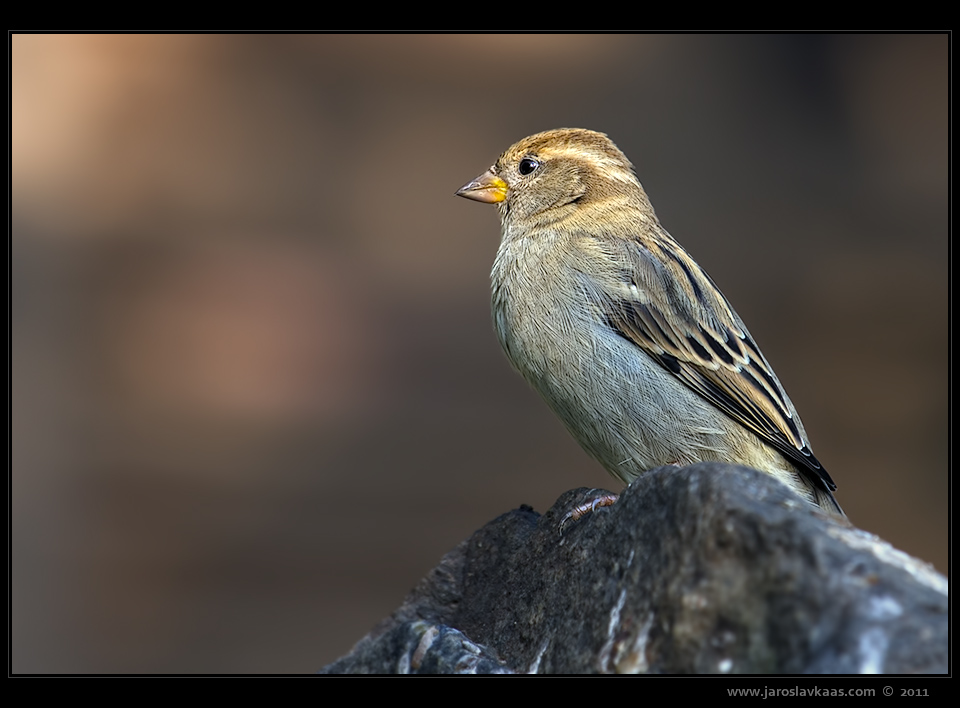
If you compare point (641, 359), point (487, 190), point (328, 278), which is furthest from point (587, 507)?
point (328, 278)

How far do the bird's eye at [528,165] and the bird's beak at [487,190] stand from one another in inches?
4.7

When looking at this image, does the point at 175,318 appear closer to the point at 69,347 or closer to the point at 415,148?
→ the point at 69,347

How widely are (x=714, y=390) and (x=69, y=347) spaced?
8.83 m

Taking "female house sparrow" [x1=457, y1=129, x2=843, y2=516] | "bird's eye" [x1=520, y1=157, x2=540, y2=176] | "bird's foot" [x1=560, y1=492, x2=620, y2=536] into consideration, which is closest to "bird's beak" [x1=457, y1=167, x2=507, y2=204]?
"bird's eye" [x1=520, y1=157, x2=540, y2=176]

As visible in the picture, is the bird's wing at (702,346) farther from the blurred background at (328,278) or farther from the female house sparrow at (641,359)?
the blurred background at (328,278)

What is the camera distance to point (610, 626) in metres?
2.96

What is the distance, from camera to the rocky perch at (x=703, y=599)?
92.3 inches

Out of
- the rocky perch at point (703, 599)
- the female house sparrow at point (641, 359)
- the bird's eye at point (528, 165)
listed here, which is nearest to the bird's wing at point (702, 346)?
the female house sparrow at point (641, 359)

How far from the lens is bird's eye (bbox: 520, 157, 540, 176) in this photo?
5.47m

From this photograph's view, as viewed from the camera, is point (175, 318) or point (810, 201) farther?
point (810, 201)

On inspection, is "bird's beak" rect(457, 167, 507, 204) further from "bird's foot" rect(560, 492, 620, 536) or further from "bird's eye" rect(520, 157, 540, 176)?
"bird's foot" rect(560, 492, 620, 536)

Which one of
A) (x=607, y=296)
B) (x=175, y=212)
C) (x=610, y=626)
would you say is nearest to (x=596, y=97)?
(x=175, y=212)

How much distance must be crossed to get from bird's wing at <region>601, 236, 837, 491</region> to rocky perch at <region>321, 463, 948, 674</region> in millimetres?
1107

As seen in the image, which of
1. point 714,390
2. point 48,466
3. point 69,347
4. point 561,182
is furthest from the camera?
point 69,347
